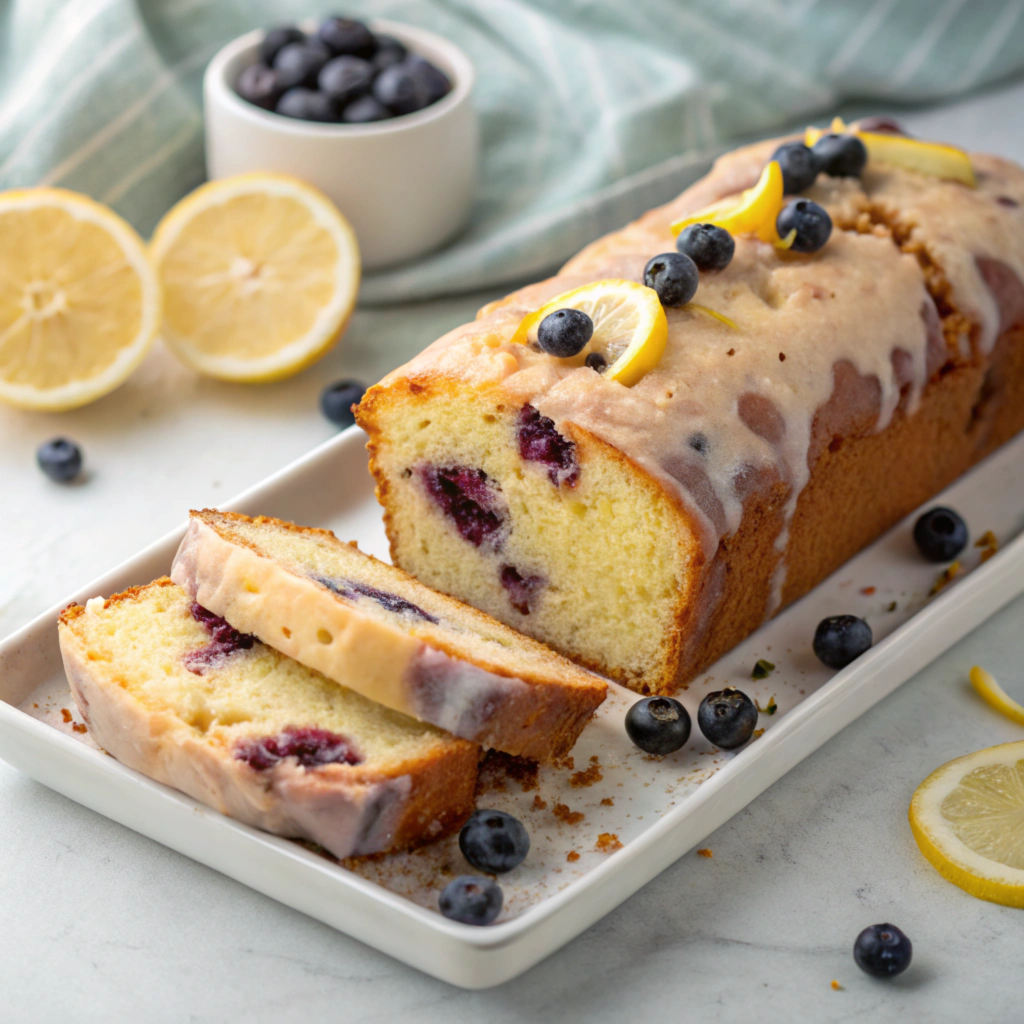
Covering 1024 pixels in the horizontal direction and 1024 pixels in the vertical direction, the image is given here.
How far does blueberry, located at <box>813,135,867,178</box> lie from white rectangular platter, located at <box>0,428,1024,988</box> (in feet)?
3.68

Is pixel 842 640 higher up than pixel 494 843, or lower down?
higher up

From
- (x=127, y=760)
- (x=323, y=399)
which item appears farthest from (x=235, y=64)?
(x=127, y=760)

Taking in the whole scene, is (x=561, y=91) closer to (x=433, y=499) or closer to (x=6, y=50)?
(x=6, y=50)

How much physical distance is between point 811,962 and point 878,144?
2588 millimetres

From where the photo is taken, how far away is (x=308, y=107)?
4.76 m

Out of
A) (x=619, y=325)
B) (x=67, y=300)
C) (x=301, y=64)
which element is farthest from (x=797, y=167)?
(x=67, y=300)

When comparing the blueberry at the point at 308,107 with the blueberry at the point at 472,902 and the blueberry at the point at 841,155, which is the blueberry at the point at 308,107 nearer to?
the blueberry at the point at 841,155

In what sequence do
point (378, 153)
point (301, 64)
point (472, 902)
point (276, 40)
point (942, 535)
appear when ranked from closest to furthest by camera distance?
point (472, 902), point (942, 535), point (378, 153), point (301, 64), point (276, 40)

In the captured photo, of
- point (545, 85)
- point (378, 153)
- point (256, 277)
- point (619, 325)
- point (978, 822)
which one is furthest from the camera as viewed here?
point (545, 85)

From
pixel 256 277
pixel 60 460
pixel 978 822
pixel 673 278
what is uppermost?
pixel 673 278

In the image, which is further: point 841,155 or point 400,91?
point 400,91

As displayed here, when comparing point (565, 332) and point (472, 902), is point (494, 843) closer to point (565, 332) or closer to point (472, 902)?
point (472, 902)

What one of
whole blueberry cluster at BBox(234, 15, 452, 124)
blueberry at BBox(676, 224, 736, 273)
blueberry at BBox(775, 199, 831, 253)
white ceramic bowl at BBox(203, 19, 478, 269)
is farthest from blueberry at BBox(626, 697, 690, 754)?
whole blueberry cluster at BBox(234, 15, 452, 124)

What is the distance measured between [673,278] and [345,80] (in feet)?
6.47
